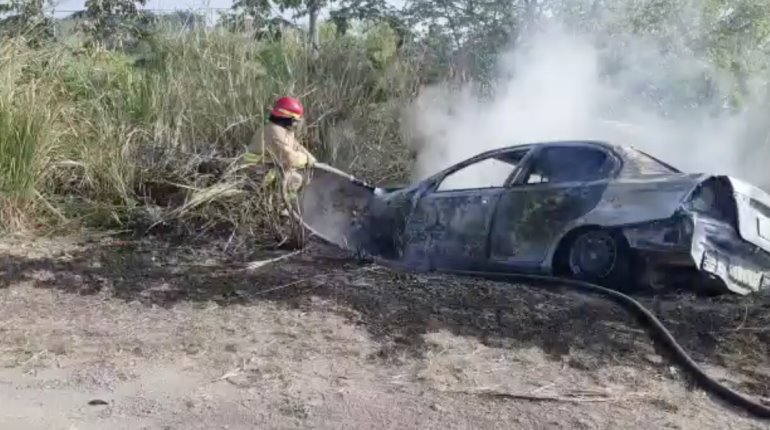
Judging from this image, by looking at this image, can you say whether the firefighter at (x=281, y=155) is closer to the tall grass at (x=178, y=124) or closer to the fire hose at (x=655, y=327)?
the tall grass at (x=178, y=124)

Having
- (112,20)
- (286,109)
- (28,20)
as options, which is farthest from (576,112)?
(112,20)

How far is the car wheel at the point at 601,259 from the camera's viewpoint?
6.69m

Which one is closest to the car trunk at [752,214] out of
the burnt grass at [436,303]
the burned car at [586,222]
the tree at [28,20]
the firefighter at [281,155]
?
the burned car at [586,222]

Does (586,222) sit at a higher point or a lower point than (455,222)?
higher

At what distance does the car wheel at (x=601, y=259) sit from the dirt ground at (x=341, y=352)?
1.09ft

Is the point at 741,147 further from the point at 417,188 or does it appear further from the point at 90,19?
the point at 90,19

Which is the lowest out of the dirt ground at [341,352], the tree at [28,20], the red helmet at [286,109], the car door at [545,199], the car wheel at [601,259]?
the dirt ground at [341,352]

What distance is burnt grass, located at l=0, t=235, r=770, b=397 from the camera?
5.42 m

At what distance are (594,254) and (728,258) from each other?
98cm

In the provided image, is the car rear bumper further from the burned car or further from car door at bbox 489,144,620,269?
car door at bbox 489,144,620,269

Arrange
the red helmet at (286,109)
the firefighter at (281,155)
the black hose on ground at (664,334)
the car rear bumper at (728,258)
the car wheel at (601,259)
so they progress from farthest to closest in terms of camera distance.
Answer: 1. the red helmet at (286,109)
2. the firefighter at (281,155)
3. the car wheel at (601,259)
4. the car rear bumper at (728,258)
5. the black hose on ground at (664,334)

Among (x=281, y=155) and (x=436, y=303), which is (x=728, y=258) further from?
(x=281, y=155)

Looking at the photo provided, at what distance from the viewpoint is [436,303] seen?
6.27m

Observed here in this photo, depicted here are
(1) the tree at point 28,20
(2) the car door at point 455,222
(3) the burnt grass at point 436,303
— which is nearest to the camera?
(3) the burnt grass at point 436,303
